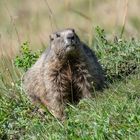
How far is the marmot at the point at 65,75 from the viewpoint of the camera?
8266 mm

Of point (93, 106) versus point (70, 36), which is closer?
point (93, 106)

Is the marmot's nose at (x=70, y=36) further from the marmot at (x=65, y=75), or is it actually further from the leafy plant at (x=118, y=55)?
the leafy plant at (x=118, y=55)

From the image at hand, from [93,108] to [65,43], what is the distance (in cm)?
106

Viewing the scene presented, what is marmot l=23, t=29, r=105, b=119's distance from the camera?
8266 mm

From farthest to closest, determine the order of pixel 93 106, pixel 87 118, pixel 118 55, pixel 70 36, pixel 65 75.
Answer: pixel 118 55, pixel 65 75, pixel 70 36, pixel 93 106, pixel 87 118

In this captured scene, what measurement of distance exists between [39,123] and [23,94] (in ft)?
4.08

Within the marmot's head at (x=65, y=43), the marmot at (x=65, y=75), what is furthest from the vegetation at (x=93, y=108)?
the marmot's head at (x=65, y=43)

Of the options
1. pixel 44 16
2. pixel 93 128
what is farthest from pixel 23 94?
pixel 44 16

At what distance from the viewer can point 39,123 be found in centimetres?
750

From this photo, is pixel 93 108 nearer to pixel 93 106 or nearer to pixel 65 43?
pixel 93 106

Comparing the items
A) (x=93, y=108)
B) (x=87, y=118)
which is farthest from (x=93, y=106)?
(x=87, y=118)

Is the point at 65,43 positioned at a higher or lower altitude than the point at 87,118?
higher

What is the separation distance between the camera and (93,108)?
730cm

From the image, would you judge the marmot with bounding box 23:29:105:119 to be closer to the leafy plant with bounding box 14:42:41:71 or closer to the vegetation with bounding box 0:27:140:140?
the vegetation with bounding box 0:27:140:140
